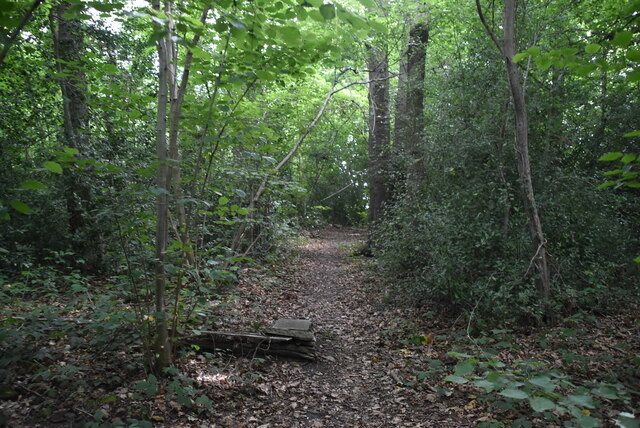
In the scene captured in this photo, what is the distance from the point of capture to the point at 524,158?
544 cm

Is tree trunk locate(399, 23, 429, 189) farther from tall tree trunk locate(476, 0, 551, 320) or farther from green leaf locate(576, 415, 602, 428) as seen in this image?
green leaf locate(576, 415, 602, 428)

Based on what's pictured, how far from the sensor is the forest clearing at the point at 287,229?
322 centimetres

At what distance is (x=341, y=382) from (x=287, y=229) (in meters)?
5.86

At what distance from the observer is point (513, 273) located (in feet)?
18.0

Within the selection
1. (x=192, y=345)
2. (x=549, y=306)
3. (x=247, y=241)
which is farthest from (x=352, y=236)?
(x=192, y=345)

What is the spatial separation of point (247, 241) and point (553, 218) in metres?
6.18

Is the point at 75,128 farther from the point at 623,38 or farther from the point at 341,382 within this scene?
the point at 623,38

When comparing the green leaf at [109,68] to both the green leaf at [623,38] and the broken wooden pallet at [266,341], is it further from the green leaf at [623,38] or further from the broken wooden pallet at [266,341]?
the green leaf at [623,38]

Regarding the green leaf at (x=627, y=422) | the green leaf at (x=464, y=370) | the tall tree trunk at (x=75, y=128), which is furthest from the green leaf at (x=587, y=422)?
the tall tree trunk at (x=75, y=128)

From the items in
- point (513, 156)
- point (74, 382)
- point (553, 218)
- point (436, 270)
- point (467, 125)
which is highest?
point (467, 125)

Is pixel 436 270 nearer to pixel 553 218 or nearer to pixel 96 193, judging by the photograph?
pixel 553 218

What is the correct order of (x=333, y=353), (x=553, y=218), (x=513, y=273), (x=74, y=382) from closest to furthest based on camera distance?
(x=74, y=382) → (x=333, y=353) → (x=513, y=273) → (x=553, y=218)

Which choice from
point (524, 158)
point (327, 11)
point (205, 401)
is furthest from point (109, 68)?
point (524, 158)

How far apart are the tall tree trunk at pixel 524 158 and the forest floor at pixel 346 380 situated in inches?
24.1
